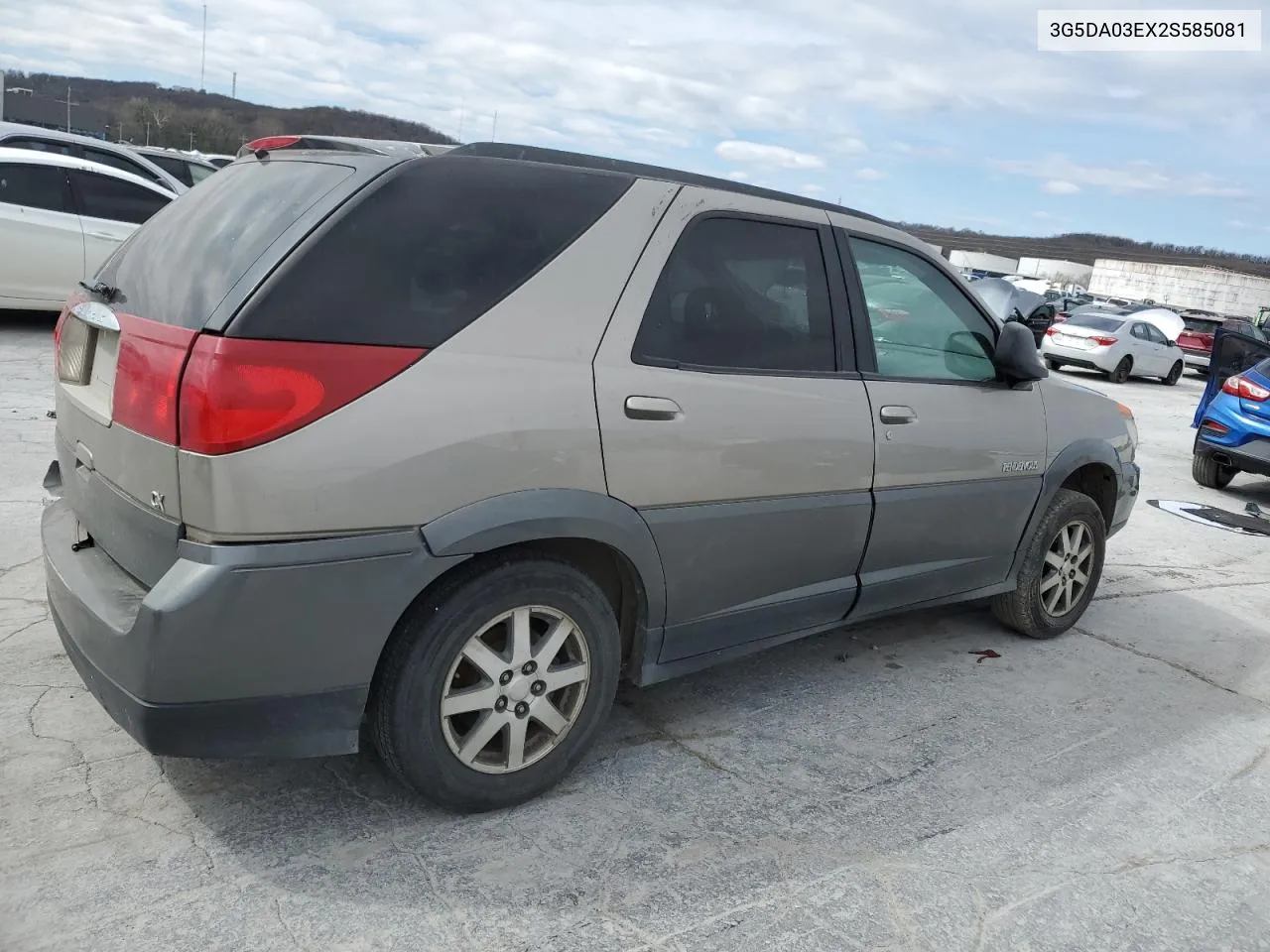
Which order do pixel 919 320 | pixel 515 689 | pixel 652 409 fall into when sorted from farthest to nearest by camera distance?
pixel 919 320
pixel 652 409
pixel 515 689

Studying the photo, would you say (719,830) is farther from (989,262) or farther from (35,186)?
(989,262)

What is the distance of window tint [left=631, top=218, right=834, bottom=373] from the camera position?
3133mm

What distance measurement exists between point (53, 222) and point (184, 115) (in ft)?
248

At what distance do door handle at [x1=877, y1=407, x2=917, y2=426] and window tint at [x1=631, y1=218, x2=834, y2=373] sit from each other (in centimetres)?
29

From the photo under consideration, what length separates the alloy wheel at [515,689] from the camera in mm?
2814

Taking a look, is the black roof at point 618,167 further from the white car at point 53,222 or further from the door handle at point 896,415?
the white car at point 53,222

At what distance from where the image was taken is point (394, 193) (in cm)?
264

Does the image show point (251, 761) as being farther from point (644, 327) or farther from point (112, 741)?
point (644, 327)

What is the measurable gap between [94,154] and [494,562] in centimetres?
1188

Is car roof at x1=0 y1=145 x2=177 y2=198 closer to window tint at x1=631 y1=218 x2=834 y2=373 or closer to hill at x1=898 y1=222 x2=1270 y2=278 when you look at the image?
window tint at x1=631 y1=218 x2=834 y2=373

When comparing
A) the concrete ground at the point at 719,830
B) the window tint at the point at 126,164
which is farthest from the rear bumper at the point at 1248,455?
the window tint at the point at 126,164

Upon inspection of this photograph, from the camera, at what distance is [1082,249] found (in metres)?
101

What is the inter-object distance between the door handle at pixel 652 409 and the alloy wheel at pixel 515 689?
60 centimetres

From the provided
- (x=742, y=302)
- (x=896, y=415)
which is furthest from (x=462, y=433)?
(x=896, y=415)
